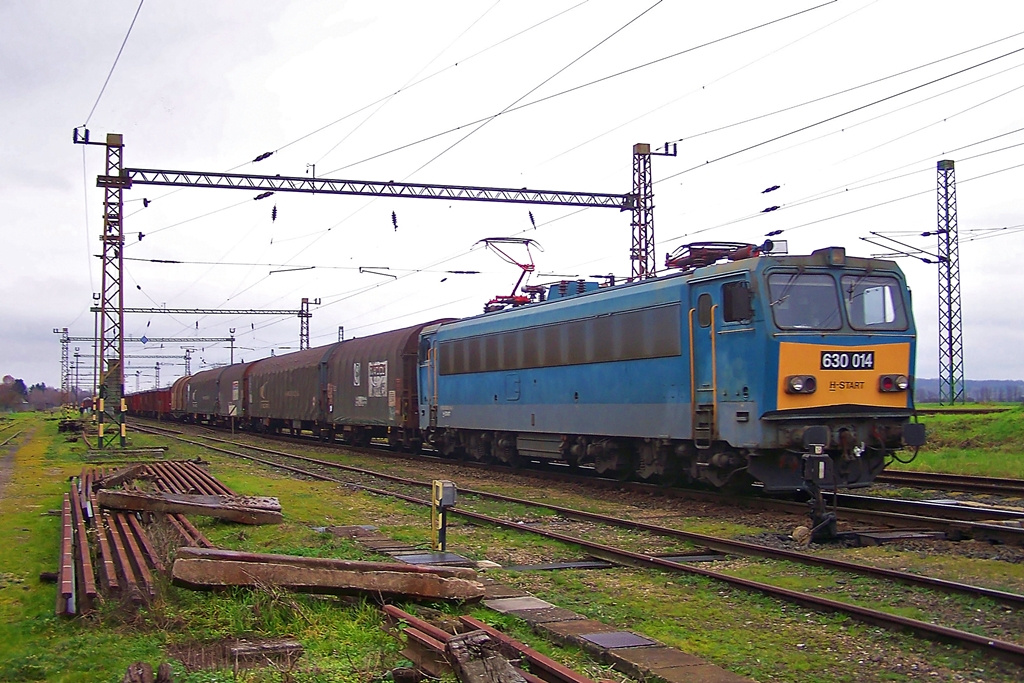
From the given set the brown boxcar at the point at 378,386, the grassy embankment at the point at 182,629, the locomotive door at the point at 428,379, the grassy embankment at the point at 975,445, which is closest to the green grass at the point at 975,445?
the grassy embankment at the point at 975,445

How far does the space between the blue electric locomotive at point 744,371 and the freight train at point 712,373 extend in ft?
0.07

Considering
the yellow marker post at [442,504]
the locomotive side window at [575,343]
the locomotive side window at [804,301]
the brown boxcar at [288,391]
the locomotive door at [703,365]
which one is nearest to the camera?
the yellow marker post at [442,504]

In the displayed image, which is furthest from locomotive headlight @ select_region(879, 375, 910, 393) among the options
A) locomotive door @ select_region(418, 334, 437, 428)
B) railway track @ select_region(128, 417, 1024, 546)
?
locomotive door @ select_region(418, 334, 437, 428)

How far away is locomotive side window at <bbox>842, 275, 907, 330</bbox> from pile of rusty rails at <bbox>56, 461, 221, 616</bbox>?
8975 millimetres

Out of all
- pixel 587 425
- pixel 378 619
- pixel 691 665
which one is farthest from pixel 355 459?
pixel 691 665

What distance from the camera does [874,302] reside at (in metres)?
13.4

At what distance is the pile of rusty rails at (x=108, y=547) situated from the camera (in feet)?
24.2

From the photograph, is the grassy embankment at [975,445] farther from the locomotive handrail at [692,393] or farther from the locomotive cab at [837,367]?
the locomotive handrail at [692,393]

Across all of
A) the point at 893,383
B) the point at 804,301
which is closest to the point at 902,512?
the point at 893,383

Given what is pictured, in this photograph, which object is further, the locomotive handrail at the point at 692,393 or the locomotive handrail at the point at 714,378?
the locomotive handrail at the point at 692,393

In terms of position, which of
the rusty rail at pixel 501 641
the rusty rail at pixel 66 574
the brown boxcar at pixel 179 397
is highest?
the brown boxcar at pixel 179 397

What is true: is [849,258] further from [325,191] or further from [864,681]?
[325,191]

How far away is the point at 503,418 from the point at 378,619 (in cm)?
1328

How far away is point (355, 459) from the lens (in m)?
26.3
